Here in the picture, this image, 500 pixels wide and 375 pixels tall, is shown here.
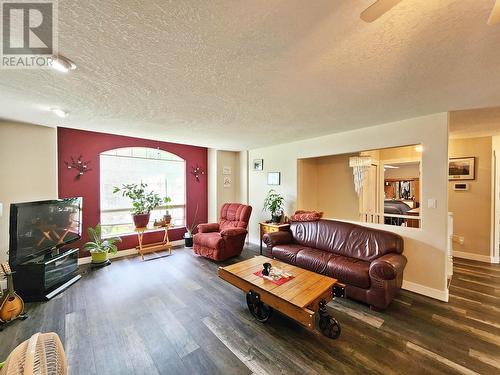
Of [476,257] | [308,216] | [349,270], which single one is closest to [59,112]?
[308,216]

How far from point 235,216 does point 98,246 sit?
2.61 m

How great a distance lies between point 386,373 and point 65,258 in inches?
160

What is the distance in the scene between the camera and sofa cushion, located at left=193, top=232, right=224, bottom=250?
3.82m

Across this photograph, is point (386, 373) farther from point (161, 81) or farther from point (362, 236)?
point (161, 81)

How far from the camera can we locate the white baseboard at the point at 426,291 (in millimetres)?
2615

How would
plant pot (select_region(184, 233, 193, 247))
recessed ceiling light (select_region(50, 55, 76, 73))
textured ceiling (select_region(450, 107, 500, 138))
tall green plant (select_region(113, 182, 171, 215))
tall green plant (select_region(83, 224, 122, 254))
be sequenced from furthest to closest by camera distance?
plant pot (select_region(184, 233, 193, 247)), tall green plant (select_region(113, 182, 171, 215)), tall green plant (select_region(83, 224, 122, 254)), textured ceiling (select_region(450, 107, 500, 138)), recessed ceiling light (select_region(50, 55, 76, 73))

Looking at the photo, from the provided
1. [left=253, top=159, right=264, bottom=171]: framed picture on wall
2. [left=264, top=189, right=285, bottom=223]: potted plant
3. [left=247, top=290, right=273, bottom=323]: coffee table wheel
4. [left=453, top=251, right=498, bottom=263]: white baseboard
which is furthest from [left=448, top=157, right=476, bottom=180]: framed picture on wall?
[left=247, top=290, right=273, bottom=323]: coffee table wheel

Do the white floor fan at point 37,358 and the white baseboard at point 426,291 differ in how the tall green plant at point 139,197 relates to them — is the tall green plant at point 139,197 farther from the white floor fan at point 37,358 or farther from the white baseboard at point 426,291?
the white baseboard at point 426,291

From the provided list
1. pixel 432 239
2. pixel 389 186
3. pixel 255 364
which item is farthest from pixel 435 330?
pixel 389 186

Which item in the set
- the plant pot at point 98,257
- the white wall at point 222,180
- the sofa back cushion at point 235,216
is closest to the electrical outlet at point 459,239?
the sofa back cushion at point 235,216

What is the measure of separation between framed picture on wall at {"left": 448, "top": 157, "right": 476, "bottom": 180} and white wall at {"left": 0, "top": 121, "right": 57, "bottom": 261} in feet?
24.1

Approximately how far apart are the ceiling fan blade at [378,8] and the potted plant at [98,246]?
4569 millimetres

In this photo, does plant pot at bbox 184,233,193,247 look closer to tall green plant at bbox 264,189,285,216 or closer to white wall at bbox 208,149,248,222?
white wall at bbox 208,149,248,222

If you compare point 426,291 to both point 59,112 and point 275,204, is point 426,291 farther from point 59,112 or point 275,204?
point 59,112
